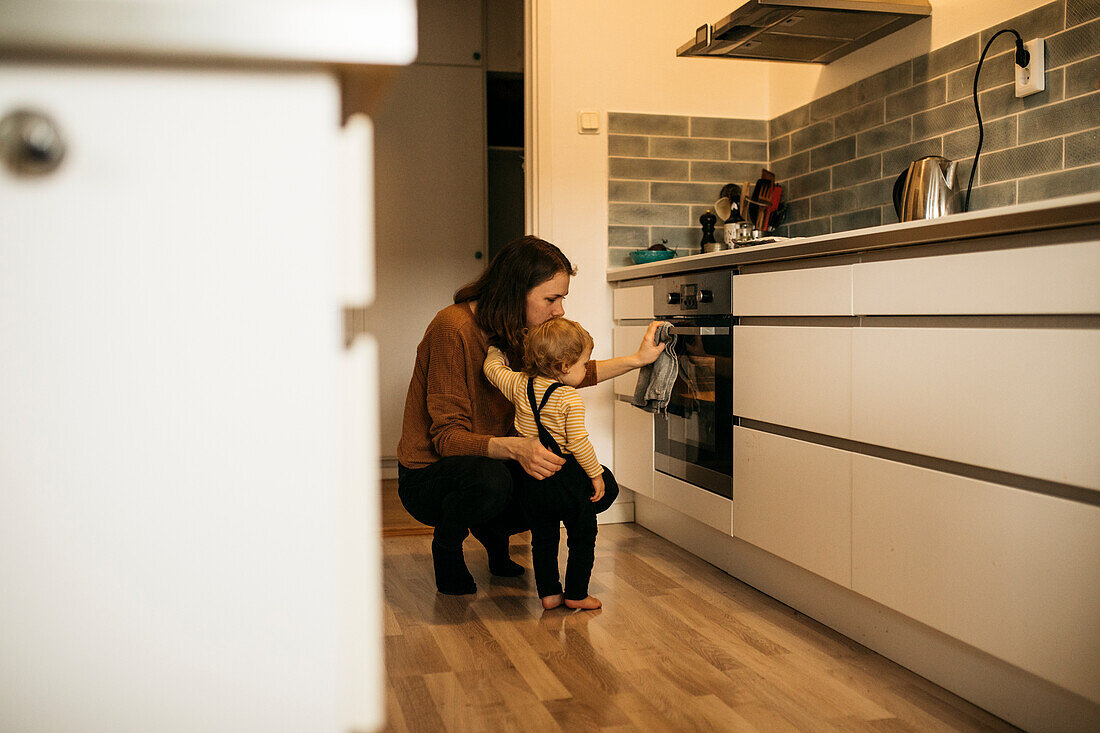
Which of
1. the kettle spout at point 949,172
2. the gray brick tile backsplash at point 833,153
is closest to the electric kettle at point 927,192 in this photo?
the kettle spout at point 949,172

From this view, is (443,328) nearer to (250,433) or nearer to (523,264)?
(523,264)

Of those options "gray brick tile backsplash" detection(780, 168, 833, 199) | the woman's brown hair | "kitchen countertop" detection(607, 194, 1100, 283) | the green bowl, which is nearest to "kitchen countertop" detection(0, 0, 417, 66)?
"kitchen countertop" detection(607, 194, 1100, 283)

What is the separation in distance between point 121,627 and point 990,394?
56.6 inches

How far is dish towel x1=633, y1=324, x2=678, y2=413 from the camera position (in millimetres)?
2807

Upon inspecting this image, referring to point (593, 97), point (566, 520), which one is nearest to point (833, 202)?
point (593, 97)

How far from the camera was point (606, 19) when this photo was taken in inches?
139

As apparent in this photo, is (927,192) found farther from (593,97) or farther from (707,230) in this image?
(593,97)

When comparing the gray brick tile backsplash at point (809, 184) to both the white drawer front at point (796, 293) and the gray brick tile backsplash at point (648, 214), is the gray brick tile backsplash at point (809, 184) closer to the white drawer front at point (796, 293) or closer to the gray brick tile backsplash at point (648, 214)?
the gray brick tile backsplash at point (648, 214)

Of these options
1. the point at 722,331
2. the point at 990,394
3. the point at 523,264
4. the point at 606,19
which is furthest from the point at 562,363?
the point at 606,19

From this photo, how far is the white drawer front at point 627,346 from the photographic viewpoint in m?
3.25

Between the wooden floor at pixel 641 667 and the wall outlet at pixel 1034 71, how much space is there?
1438mm

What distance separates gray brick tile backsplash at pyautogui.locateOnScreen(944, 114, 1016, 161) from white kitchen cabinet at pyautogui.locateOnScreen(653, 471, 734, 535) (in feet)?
3.90

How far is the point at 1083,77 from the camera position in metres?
2.19

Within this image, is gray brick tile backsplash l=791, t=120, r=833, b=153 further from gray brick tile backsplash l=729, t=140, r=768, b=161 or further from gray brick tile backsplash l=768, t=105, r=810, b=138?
gray brick tile backsplash l=729, t=140, r=768, b=161
